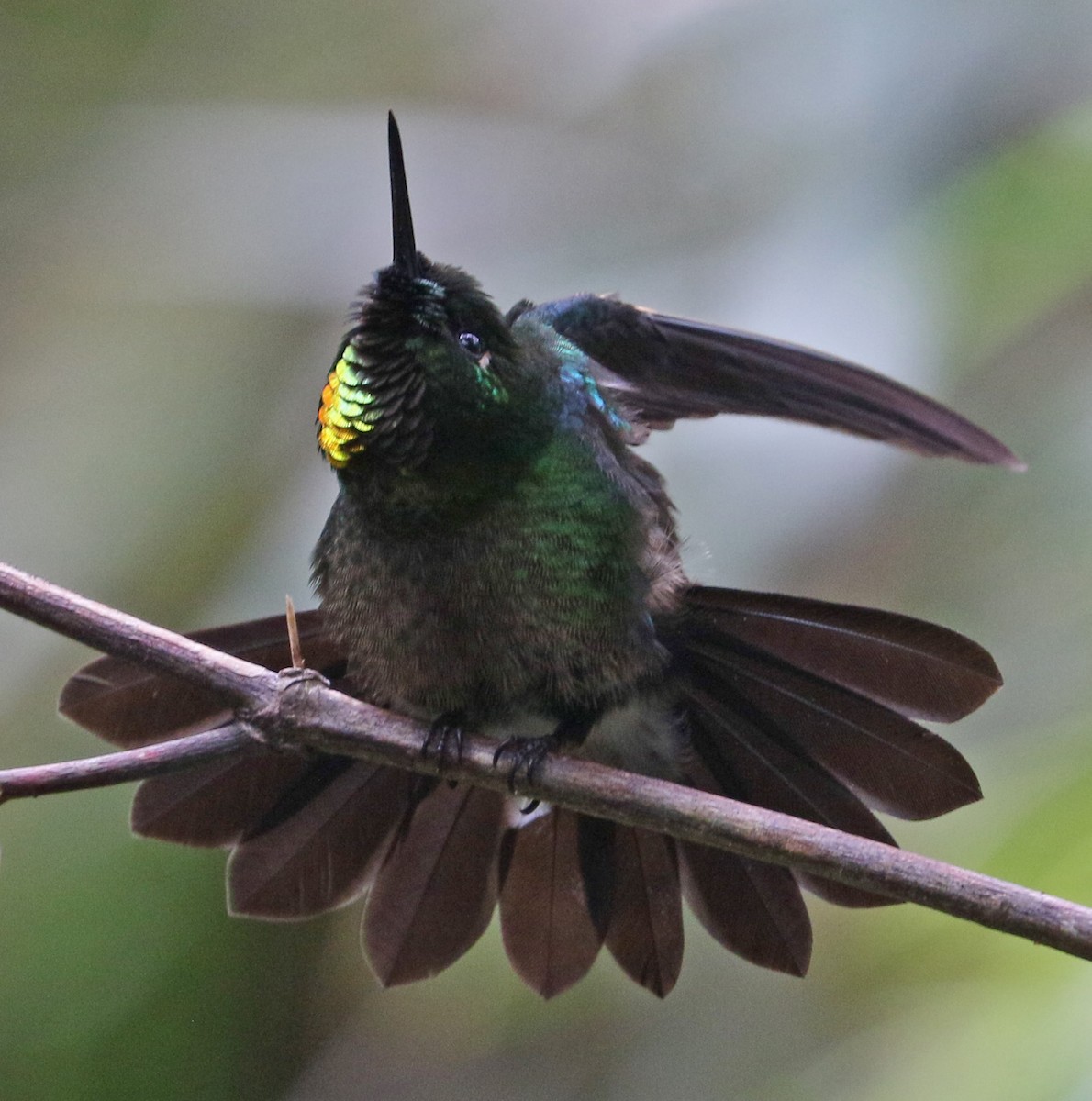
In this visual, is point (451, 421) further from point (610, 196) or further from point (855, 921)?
point (610, 196)

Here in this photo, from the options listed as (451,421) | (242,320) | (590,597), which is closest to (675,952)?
(590,597)

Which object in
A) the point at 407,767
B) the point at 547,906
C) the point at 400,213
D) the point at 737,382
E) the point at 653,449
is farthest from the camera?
the point at 653,449

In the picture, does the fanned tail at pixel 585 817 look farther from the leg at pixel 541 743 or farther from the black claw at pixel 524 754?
the black claw at pixel 524 754

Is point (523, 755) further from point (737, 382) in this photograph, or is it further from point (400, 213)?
point (737, 382)

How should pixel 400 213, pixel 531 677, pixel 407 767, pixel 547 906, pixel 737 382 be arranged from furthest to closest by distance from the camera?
1. pixel 737 382
2. pixel 547 906
3. pixel 531 677
4. pixel 400 213
5. pixel 407 767

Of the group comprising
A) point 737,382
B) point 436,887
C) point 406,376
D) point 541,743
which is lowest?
point 436,887

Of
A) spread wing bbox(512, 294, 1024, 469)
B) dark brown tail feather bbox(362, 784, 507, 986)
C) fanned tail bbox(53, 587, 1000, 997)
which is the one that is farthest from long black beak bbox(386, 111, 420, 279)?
dark brown tail feather bbox(362, 784, 507, 986)

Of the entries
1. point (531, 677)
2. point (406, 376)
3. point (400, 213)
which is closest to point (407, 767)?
point (531, 677)

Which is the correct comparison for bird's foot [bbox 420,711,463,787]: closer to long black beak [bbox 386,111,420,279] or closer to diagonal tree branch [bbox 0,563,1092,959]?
diagonal tree branch [bbox 0,563,1092,959]
